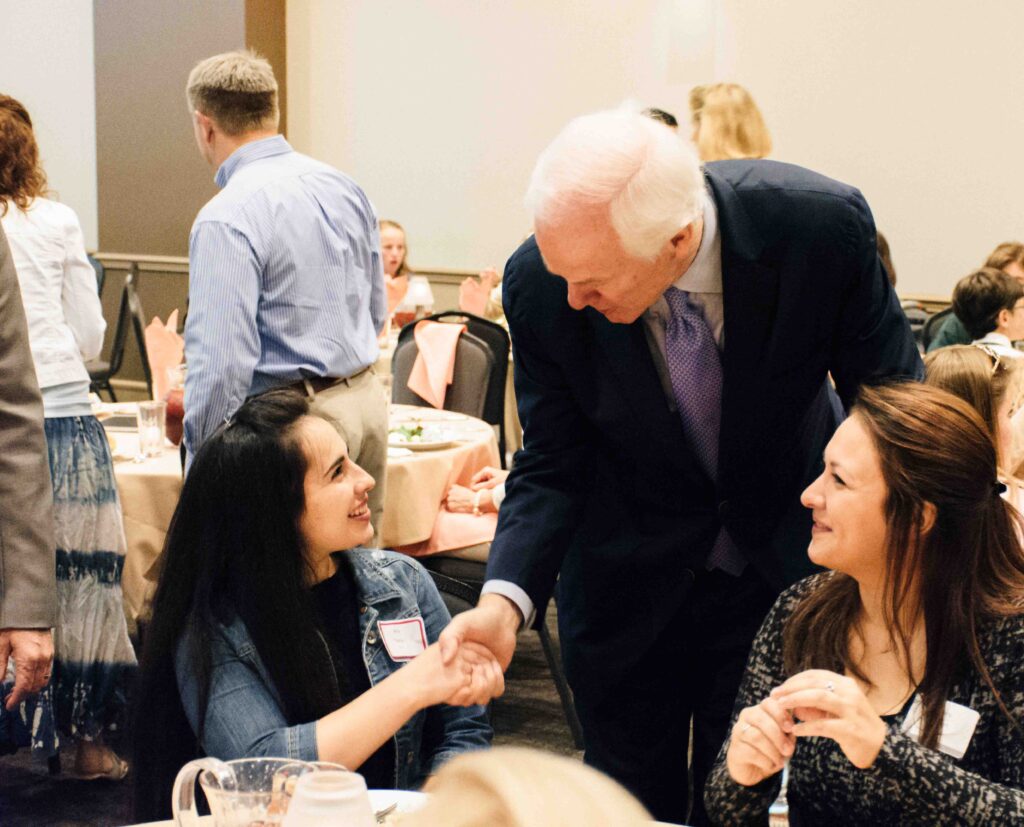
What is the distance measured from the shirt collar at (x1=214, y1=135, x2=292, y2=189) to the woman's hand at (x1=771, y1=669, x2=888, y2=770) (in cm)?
251

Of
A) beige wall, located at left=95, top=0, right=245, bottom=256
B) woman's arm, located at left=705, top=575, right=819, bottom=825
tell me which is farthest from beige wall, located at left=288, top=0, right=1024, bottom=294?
woman's arm, located at left=705, top=575, right=819, bottom=825

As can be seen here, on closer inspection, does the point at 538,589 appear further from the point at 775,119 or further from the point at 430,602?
the point at 775,119

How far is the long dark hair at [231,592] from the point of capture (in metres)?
1.82

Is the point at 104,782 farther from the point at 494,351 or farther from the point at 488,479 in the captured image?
the point at 494,351

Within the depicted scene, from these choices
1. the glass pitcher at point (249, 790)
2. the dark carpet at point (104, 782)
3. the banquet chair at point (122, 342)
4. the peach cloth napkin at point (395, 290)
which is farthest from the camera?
the banquet chair at point (122, 342)

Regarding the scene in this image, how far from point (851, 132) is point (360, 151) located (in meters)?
3.45

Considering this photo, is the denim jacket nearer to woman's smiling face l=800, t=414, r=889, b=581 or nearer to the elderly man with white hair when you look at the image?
the elderly man with white hair

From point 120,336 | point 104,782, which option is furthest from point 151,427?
point 120,336

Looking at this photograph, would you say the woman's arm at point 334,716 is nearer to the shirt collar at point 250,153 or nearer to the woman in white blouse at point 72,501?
the woman in white blouse at point 72,501

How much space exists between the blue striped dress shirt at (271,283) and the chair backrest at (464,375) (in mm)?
1529

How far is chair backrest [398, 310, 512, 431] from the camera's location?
536cm

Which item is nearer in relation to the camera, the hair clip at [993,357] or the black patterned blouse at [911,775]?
the black patterned blouse at [911,775]

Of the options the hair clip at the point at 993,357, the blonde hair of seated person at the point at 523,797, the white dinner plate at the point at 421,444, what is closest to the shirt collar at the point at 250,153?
the white dinner plate at the point at 421,444

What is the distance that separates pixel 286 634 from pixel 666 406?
65 cm
